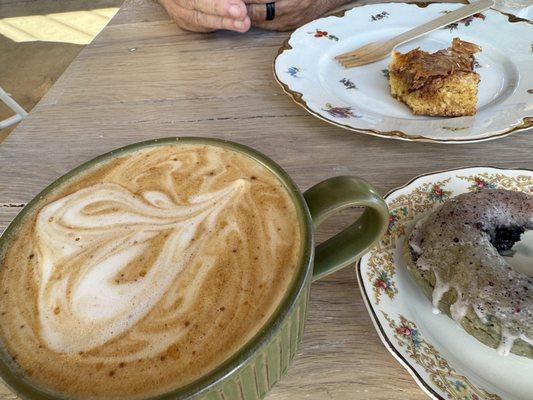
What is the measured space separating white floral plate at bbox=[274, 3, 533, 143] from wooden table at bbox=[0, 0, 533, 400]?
0.11 ft

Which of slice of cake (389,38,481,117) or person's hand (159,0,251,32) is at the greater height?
person's hand (159,0,251,32)

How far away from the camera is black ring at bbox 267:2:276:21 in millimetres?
1056

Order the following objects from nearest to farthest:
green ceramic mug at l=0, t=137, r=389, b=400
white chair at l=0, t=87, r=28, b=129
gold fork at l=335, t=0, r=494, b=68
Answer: green ceramic mug at l=0, t=137, r=389, b=400
gold fork at l=335, t=0, r=494, b=68
white chair at l=0, t=87, r=28, b=129

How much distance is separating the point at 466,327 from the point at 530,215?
0.56 feet

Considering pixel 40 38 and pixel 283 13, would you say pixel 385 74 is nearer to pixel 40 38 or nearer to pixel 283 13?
pixel 283 13

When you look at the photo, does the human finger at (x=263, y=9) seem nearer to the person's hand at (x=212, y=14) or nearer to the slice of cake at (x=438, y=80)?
the person's hand at (x=212, y=14)

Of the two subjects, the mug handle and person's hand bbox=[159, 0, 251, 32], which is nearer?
the mug handle

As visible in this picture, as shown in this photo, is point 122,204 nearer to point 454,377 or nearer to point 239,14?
point 454,377

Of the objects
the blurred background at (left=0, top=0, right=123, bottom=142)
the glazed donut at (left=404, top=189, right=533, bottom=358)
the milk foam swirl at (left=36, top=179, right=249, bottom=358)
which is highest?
the milk foam swirl at (left=36, top=179, right=249, bottom=358)

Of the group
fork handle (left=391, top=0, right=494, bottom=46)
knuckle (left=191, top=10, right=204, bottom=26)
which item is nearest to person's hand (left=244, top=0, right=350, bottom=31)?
knuckle (left=191, top=10, right=204, bottom=26)

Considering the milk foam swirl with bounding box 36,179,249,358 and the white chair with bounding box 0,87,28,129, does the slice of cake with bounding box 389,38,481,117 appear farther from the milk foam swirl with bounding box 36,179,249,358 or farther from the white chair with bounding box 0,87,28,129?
the white chair with bounding box 0,87,28,129

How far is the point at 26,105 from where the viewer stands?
2467 mm

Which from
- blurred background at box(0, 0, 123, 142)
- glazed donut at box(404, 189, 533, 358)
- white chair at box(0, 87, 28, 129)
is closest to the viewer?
glazed donut at box(404, 189, 533, 358)

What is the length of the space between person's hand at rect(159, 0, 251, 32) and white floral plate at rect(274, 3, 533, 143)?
14cm
